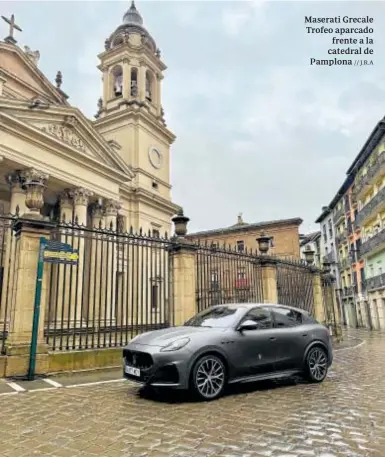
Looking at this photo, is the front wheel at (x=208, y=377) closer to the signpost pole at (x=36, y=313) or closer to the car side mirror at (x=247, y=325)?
the car side mirror at (x=247, y=325)

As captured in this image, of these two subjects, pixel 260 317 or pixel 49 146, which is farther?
pixel 49 146

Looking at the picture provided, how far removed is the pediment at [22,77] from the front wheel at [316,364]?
2293 centimetres

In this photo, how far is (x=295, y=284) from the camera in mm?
15055

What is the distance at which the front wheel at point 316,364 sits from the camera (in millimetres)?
7031

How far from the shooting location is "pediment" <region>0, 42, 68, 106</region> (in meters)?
23.9

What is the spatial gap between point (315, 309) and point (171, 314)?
27.6 ft

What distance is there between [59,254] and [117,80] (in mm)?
28681

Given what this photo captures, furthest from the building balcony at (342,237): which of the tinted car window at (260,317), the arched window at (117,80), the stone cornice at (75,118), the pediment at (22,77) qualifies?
the tinted car window at (260,317)

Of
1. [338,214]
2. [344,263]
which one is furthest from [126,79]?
[344,263]

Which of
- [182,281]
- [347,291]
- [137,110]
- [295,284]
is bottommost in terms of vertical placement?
[182,281]

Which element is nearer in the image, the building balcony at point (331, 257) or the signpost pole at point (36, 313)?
the signpost pole at point (36, 313)

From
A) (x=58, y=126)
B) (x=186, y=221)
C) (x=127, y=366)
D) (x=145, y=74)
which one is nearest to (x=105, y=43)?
(x=145, y=74)

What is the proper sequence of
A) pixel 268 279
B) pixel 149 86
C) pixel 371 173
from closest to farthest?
pixel 268 279 < pixel 371 173 < pixel 149 86

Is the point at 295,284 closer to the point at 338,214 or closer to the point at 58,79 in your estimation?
the point at 58,79
